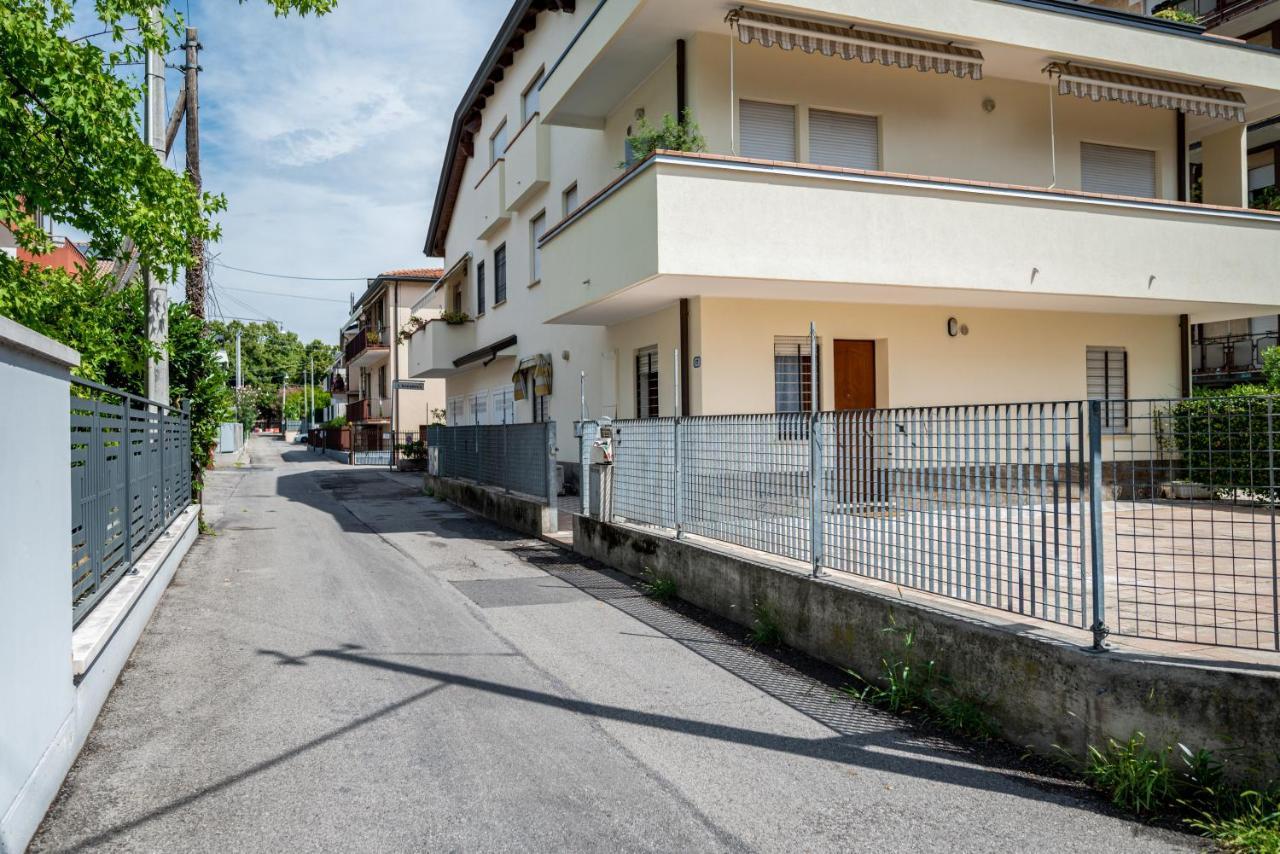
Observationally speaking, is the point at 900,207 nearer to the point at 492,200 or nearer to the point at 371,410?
the point at 492,200

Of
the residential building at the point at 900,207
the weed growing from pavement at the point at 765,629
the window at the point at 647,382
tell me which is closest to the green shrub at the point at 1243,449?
the weed growing from pavement at the point at 765,629

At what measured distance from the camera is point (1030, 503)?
4703 millimetres

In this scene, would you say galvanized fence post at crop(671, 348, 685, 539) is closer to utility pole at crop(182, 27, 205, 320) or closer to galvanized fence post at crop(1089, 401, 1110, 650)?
galvanized fence post at crop(1089, 401, 1110, 650)

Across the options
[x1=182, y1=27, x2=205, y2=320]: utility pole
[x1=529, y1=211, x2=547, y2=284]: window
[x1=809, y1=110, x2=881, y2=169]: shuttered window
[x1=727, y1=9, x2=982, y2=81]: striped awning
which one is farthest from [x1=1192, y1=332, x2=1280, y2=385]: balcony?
[x1=182, y1=27, x2=205, y2=320]: utility pole

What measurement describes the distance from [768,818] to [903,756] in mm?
1035

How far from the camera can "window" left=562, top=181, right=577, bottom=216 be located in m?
17.8

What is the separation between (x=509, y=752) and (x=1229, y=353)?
26244mm

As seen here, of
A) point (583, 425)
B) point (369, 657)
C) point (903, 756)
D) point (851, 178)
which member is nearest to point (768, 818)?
point (903, 756)

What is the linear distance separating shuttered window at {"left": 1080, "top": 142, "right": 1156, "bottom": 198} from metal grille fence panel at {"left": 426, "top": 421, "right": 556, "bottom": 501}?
10242 mm

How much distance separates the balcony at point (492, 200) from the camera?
839 inches

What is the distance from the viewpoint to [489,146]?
78.7ft

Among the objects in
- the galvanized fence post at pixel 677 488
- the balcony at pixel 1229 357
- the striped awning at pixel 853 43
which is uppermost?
the striped awning at pixel 853 43

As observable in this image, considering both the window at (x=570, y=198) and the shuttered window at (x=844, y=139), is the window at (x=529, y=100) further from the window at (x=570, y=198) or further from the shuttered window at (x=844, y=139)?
the shuttered window at (x=844, y=139)

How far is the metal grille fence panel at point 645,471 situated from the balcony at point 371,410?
33.3 m
